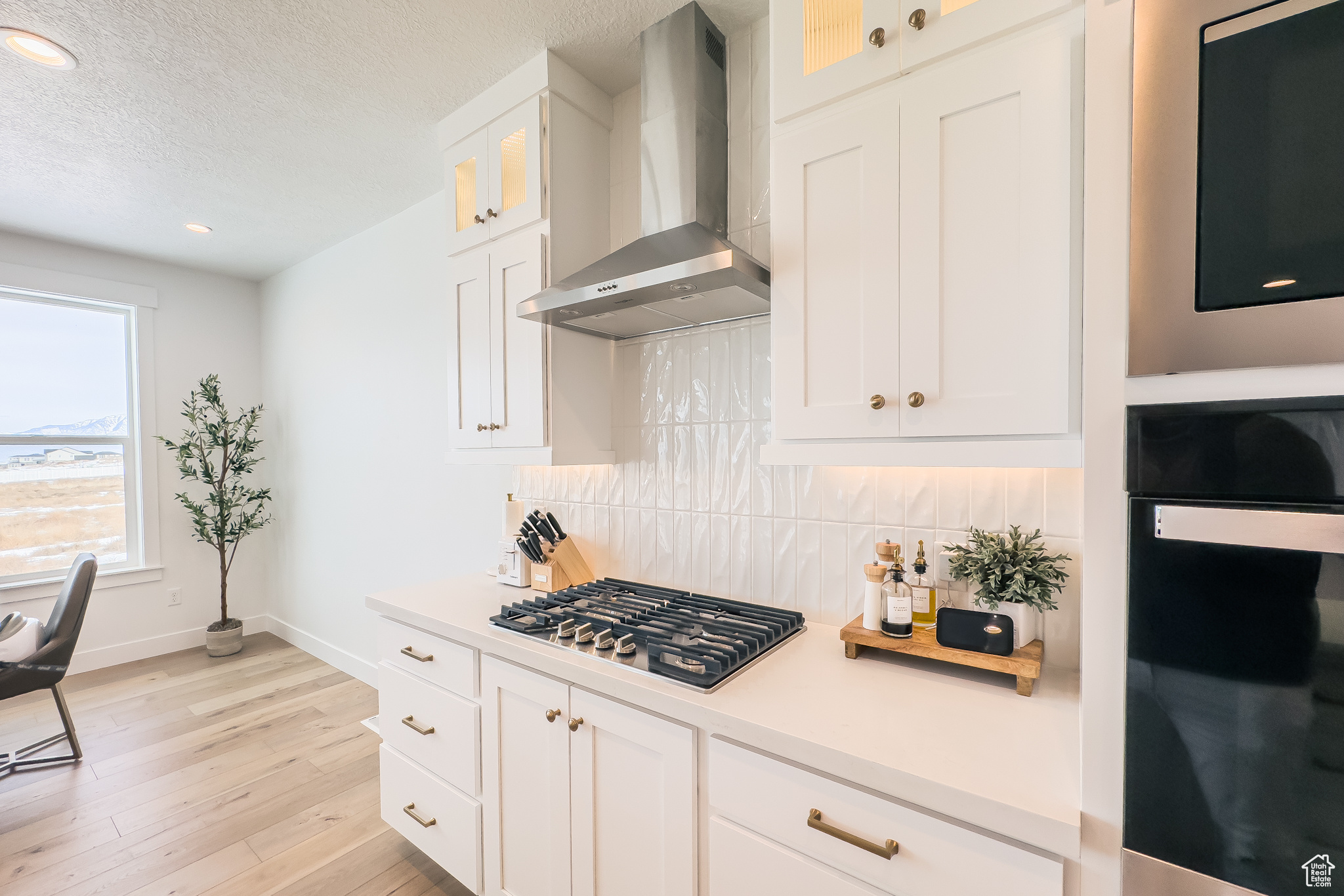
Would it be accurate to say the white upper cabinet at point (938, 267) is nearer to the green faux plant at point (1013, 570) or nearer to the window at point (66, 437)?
the green faux plant at point (1013, 570)

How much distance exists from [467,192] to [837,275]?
1.57 m

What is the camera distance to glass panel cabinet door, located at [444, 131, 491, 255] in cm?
201

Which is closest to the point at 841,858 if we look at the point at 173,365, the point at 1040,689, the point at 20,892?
the point at 1040,689

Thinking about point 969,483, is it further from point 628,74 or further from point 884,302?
point 628,74

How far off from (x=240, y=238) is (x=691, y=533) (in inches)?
137

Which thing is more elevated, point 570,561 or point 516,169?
point 516,169

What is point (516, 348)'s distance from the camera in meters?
1.90

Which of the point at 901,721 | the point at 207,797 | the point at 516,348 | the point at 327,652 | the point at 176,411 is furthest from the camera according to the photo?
the point at 176,411

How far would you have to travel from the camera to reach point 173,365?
3.97 meters

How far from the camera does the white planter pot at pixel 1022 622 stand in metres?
1.19

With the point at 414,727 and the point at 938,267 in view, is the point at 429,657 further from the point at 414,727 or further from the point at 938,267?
the point at 938,267

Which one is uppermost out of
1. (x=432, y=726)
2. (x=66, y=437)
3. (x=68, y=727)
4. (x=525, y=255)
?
(x=525, y=255)

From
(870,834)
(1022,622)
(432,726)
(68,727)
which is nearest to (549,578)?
(432,726)

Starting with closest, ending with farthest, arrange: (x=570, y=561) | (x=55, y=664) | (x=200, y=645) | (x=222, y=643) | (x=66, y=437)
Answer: (x=570, y=561) → (x=55, y=664) → (x=66, y=437) → (x=222, y=643) → (x=200, y=645)
